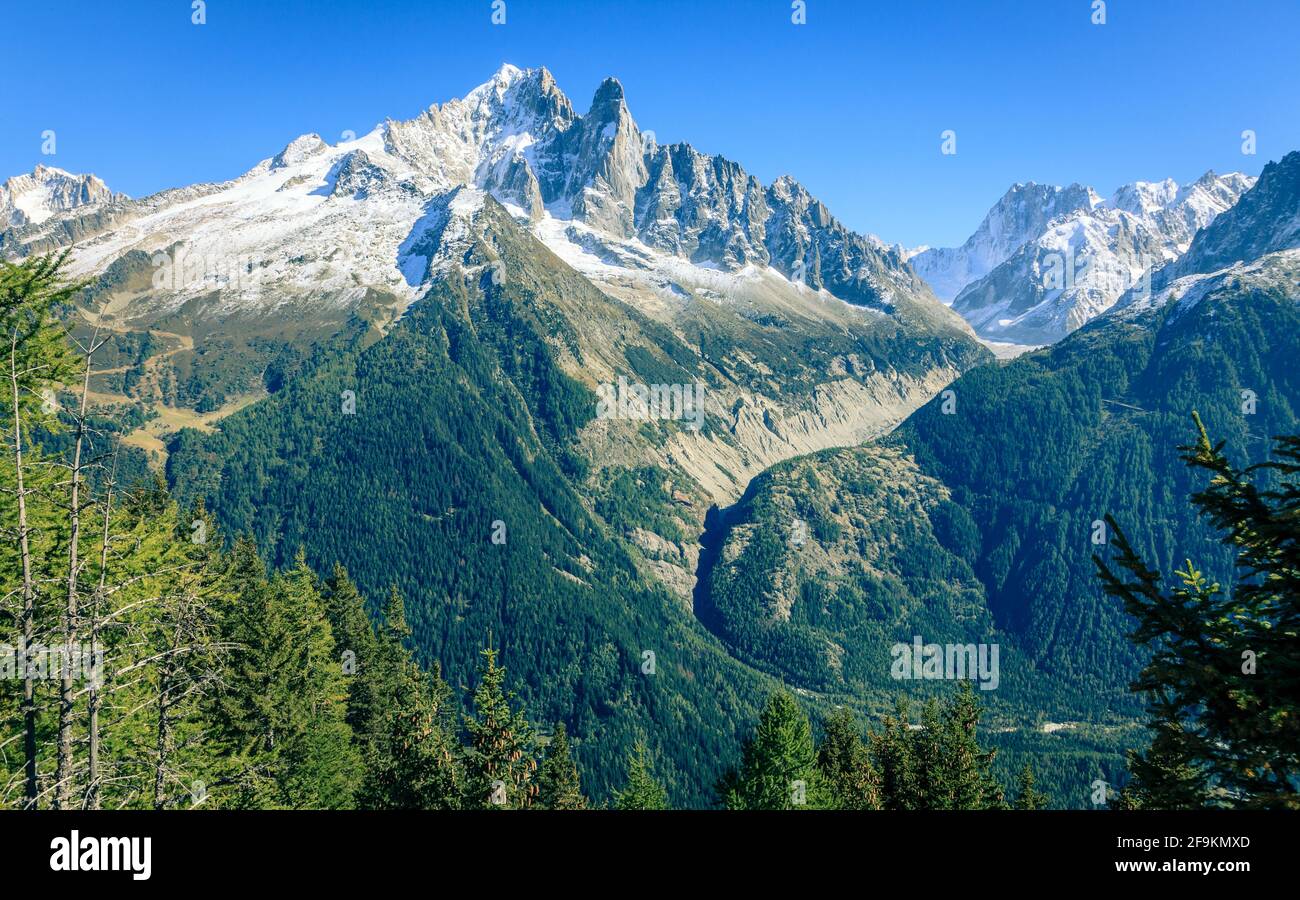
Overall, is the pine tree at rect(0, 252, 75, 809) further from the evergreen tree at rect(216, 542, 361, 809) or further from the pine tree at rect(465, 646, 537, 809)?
the pine tree at rect(465, 646, 537, 809)

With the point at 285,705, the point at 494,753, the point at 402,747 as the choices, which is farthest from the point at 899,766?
the point at 285,705

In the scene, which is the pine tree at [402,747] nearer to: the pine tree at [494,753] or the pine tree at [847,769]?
the pine tree at [494,753]

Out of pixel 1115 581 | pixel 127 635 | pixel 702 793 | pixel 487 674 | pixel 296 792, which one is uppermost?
pixel 1115 581

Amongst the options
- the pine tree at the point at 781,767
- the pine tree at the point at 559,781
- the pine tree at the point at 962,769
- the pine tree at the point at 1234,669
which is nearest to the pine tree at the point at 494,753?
the pine tree at the point at 781,767

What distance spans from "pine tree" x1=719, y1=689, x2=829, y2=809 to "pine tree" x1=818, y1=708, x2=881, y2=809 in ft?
10.1

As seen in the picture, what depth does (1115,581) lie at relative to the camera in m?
14.2

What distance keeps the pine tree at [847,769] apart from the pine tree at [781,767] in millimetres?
3093

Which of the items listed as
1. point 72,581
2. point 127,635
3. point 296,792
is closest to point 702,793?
point 296,792

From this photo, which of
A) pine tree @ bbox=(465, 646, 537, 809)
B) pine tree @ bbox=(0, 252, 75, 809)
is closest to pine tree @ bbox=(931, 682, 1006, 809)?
pine tree @ bbox=(465, 646, 537, 809)

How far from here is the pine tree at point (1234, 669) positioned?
1240cm

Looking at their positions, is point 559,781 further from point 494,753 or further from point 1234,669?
point 1234,669

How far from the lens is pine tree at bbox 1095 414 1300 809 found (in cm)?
1240
